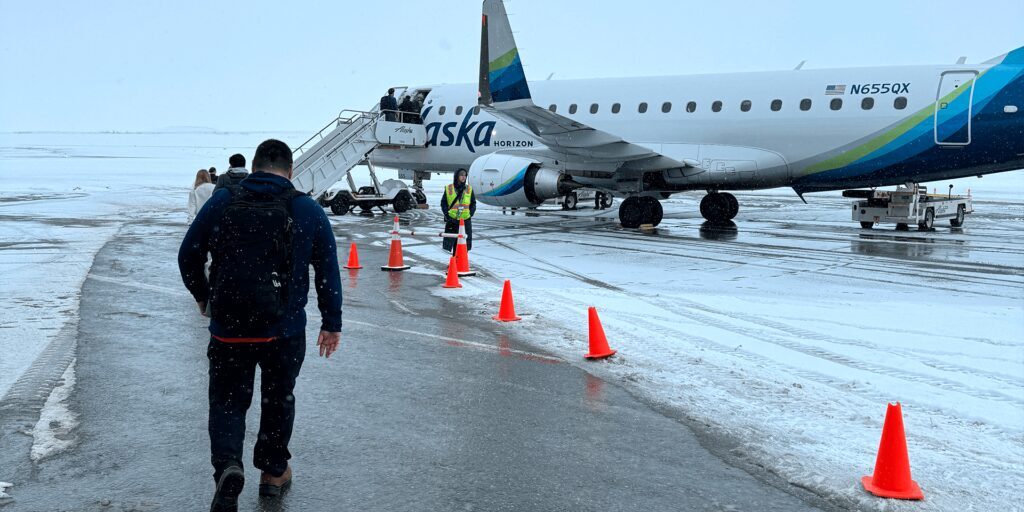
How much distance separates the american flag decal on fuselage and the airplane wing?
13.5ft

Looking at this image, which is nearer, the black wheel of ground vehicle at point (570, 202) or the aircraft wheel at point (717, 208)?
the aircraft wheel at point (717, 208)

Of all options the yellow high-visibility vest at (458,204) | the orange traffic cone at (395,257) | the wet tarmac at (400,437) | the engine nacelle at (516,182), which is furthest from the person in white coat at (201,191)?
→ the engine nacelle at (516,182)

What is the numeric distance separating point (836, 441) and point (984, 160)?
15.4m

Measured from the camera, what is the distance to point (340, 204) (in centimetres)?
2634

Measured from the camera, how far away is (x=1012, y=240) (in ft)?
61.1

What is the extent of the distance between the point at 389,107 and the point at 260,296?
2269 centimetres

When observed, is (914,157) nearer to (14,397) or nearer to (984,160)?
(984,160)

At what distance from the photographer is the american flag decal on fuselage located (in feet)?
62.6

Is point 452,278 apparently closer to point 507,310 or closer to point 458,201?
point 507,310

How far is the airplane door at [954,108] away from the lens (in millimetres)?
17797

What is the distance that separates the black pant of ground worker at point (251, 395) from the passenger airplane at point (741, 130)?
585 inches

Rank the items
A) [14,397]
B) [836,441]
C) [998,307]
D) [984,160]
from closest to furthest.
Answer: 1. [836,441]
2. [14,397]
3. [998,307]
4. [984,160]

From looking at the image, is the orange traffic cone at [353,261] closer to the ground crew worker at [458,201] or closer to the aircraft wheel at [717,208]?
the ground crew worker at [458,201]

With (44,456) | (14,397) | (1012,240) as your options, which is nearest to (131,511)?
(44,456)
